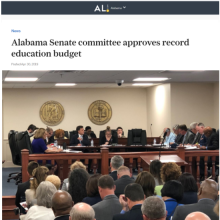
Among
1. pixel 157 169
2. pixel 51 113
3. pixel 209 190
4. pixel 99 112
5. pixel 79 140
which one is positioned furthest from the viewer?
pixel 99 112

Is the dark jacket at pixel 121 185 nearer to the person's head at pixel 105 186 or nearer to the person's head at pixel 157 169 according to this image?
the person's head at pixel 157 169

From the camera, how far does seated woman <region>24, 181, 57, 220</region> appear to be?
299 centimetres

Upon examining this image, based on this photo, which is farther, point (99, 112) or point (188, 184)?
point (99, 112)

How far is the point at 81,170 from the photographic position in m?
3.84

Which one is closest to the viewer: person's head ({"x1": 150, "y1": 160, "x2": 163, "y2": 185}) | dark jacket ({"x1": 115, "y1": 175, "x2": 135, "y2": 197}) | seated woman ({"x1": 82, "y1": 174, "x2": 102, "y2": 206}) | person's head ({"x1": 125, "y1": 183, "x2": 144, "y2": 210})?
person's head ({"x1": 125, "y1": 183, "x2": 144, "y2": 210})

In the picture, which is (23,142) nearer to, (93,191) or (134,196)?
(93,191)

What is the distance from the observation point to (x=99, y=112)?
46.3 feet

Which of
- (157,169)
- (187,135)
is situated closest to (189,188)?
(157,169)

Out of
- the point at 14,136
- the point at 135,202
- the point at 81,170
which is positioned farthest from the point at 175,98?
the point at 135,202

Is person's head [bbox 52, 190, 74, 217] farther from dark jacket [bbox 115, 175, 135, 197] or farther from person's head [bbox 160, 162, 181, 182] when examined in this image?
person's head [bbox 160, 162, 181, 182]

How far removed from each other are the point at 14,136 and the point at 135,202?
638cm

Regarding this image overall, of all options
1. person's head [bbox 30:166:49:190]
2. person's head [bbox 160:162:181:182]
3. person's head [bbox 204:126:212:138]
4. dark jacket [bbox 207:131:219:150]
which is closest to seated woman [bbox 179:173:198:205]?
person's head [bbox 160:162:181:182]

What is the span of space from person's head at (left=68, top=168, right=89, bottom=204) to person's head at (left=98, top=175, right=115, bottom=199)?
1.60ft

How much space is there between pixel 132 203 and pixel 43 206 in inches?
31.4
